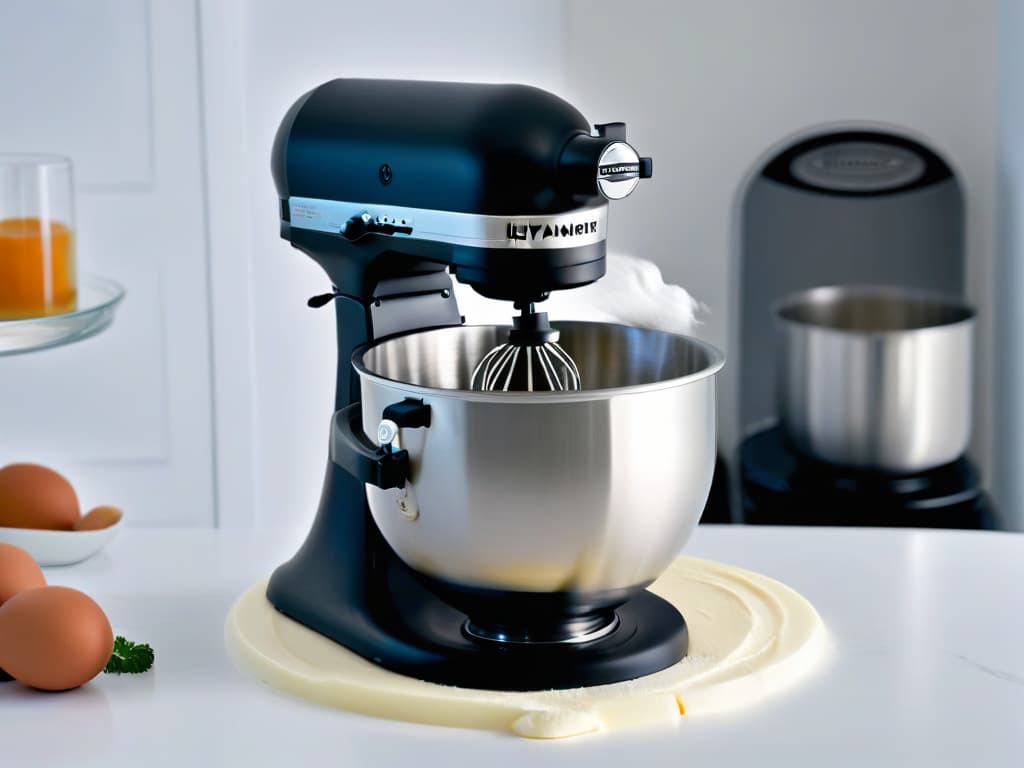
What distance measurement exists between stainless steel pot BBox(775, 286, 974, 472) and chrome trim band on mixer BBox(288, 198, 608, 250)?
134 cm

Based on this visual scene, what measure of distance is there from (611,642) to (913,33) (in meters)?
1.92

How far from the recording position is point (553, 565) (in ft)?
2.65

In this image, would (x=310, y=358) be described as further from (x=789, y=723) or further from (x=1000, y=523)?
(x=789, y=723)

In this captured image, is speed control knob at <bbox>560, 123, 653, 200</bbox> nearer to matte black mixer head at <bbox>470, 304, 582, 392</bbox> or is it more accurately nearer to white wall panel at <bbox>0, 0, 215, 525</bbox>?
matte black mixer head at <bbox>470, 304, 582, 392</bbox>

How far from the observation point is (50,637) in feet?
2.70

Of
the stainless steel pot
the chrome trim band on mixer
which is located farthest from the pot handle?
the stainless steel pot

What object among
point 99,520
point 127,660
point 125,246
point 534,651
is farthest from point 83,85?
point 534,651

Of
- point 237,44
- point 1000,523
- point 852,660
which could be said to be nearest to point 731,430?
point 1000,523

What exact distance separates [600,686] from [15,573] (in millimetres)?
401

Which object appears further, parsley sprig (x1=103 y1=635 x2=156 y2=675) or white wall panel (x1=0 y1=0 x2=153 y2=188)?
white wall panel (x1=0 y1=0 x2=153 y2=188)

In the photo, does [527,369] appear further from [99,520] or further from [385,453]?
[99,520]

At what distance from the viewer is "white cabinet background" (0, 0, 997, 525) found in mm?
2479

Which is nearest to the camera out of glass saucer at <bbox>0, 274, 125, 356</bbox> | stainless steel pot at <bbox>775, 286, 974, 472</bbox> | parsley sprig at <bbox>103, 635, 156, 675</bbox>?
parsley sprig at <bbox>103, 635, 156, 675</bbox>

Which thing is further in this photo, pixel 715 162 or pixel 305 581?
pixel 715 162
